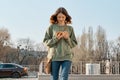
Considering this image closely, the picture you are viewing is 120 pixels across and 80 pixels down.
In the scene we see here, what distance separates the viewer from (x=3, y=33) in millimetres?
63344

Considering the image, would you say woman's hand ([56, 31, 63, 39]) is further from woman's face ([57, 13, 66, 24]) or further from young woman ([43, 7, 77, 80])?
woman's face ([57, 13, 66, 24])

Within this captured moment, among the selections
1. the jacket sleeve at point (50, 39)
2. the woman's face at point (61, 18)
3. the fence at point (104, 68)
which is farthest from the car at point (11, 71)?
the woman's face at point (61, 18)

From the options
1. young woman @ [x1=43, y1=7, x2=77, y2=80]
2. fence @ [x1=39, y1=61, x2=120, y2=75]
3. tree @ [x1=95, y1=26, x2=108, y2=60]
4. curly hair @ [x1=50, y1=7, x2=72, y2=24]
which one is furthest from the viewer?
tree @ [x1=95, y1=26, x2=108, y2=60]

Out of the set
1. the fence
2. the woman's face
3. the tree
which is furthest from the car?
the tree

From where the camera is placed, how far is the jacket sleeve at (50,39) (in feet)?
16.8

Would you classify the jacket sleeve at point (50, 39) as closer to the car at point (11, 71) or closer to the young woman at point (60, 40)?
the young woman at point (60, 40)

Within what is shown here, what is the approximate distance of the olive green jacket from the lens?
5059mm

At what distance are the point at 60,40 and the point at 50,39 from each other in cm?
17

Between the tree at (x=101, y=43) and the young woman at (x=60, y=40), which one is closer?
the young woman at (x=60, y=40)

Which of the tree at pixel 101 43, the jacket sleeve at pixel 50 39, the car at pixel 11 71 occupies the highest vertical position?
the tree at pixel 101 43

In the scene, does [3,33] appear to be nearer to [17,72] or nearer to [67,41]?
[17,72]

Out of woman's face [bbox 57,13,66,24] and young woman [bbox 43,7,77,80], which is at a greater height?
woman's face [bbox 57,13,66,24]

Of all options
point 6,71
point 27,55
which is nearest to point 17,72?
point 6,71

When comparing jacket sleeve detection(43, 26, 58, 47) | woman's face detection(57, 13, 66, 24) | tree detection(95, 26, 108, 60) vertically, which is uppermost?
tree detection(95, 26, 108, 60)
